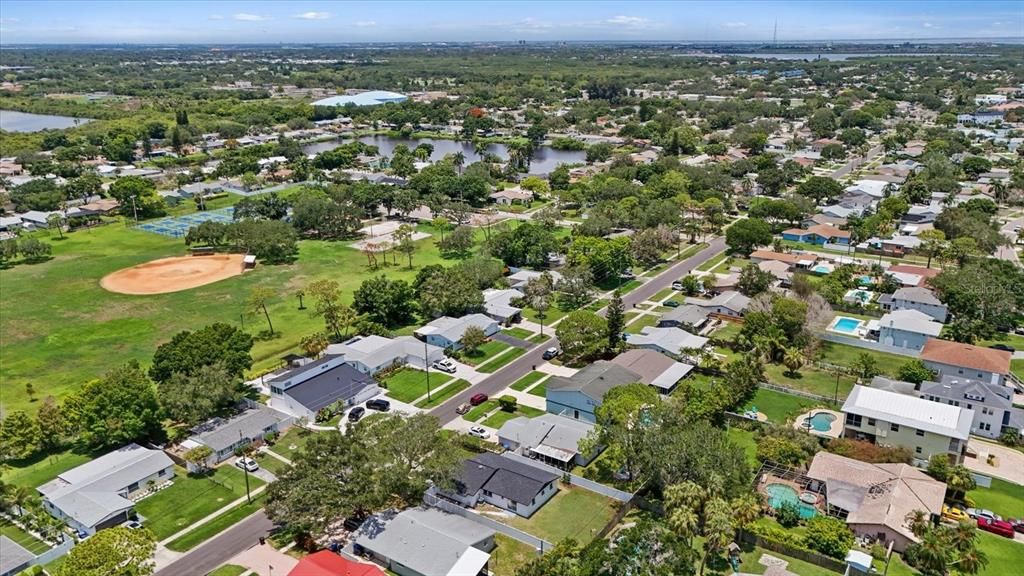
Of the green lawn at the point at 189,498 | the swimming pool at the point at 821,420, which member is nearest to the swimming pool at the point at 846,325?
the swimming pool at the point at 821,420

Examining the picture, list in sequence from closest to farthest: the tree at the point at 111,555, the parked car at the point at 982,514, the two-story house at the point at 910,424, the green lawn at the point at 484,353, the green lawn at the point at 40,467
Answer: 1. the tree at the point at 111,555
2. the parked car at the point at 982,514
3. the two-story house at the point at 910,424
4. the green lawn at the point at 40,467
5. the green lawn at the point at 484,353

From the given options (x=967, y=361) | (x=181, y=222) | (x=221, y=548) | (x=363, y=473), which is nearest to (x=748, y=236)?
(x=967, y=361)

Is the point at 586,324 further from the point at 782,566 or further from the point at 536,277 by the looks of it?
the point at 782,566

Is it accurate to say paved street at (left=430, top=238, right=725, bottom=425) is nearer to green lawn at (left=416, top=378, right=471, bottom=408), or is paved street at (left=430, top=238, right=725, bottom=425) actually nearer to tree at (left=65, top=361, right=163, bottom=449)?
green lawn at (left=416, top=378, right=471, bottom=408)

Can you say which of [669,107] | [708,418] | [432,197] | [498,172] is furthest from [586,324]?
[669,107]

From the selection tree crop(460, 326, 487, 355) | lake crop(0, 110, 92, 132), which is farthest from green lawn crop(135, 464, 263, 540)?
lake crop(0, 110, 92, 132)

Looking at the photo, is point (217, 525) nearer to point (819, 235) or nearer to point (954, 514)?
point (954, 514)

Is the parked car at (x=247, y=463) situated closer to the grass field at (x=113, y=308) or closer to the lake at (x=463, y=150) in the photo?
the grass field at (x=113, y=308)
